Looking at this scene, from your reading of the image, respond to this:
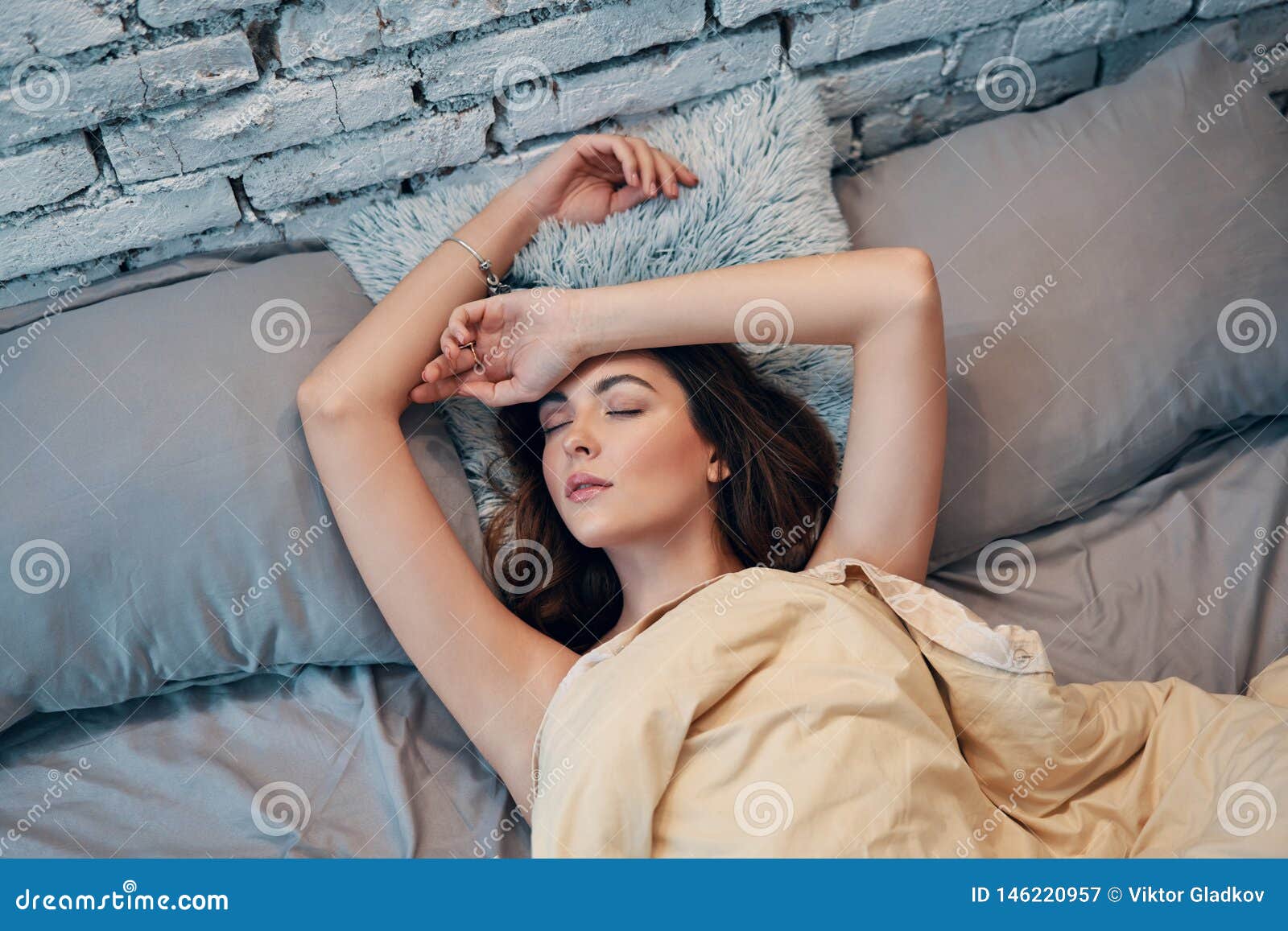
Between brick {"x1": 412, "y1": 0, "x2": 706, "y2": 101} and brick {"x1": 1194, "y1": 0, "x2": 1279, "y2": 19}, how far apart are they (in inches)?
33.1

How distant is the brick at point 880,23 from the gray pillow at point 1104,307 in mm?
256

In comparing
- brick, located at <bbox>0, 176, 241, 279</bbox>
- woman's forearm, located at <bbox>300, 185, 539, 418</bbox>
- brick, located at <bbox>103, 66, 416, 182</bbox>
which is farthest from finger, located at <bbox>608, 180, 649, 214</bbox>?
brick, located at <bbox>0, 176, 241, 279</bbox>

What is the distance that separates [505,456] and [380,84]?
55 cm

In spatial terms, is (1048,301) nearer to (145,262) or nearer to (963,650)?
(963,650)

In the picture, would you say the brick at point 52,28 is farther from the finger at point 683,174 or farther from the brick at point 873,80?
the brick at point 873,80

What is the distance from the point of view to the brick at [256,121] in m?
1.40

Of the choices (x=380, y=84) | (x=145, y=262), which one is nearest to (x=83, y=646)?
(x=145, y=262)

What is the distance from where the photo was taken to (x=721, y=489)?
140 cm

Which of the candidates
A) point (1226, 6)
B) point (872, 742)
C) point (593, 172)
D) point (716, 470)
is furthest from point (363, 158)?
point (1226, 6)

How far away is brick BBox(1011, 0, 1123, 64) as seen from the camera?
1631mm

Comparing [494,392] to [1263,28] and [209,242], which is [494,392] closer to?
[209,242]

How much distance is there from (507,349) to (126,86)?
0.61 metres

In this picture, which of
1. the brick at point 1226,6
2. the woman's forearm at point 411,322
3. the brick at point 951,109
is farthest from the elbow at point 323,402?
the brick at point 1226,6

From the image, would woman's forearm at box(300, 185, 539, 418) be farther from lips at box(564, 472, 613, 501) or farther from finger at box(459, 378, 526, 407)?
lips at box(564, 472, 613, 501)
